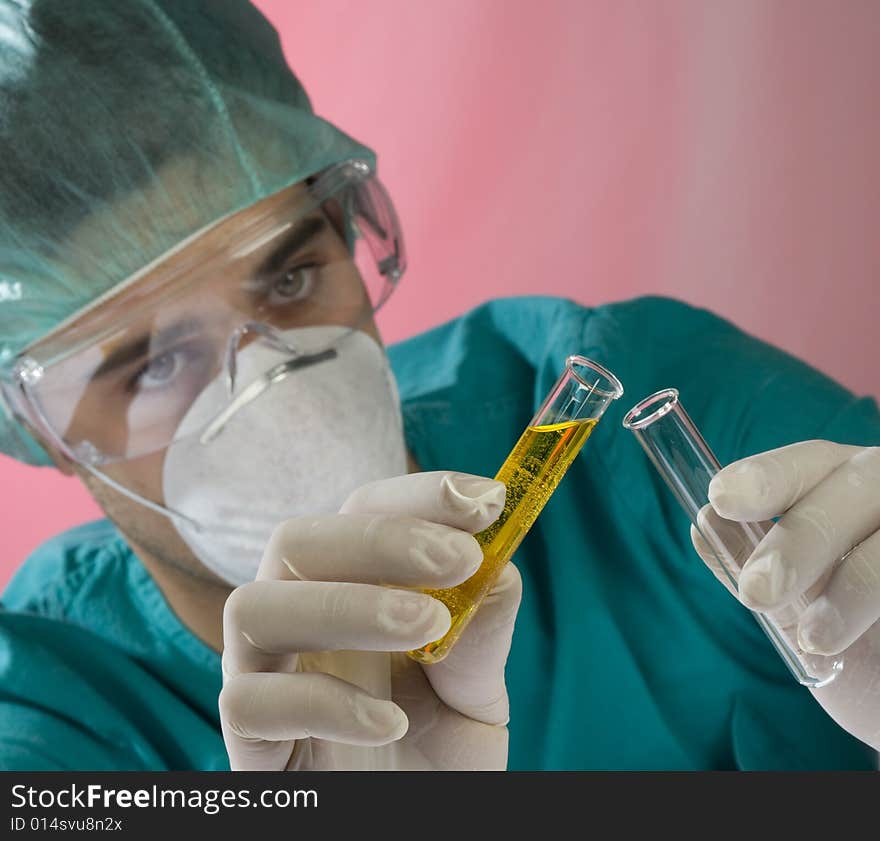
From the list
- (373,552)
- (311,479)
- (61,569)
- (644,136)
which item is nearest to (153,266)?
(311,479)

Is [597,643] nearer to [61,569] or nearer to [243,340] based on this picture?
[243,340]

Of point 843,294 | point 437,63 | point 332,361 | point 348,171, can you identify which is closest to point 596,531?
point 332,361

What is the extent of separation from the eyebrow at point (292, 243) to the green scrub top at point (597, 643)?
361 millimetres

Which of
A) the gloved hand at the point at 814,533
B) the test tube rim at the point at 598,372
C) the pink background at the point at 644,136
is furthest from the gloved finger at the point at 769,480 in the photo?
the pink background at the point at 644,136

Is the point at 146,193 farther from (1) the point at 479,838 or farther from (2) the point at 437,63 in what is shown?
(2) the point at 437,63

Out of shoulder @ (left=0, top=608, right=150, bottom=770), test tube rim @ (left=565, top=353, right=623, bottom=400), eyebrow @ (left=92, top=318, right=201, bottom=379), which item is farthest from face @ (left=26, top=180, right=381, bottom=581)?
test tube rim @ (left=565, top=353, right=623, bottom=400)

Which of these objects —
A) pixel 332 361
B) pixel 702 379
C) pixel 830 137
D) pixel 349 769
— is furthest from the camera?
pixel 830 137

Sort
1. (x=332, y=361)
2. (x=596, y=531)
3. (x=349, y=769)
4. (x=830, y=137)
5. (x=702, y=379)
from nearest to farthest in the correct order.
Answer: (x=349, y=769)
(x=332, y=361)
(x=702, y=379)
(x=596, y=531)
(x=830, y=137)

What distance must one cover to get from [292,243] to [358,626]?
0.64 metres

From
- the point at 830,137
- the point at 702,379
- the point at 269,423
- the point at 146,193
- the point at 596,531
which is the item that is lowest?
the point at 596,531

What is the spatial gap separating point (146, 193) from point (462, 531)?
62cm

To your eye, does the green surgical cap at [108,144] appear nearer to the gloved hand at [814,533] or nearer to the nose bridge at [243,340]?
the nose bridge at [243,340]

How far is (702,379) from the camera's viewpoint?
1.45 metres

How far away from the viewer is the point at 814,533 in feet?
2.82
